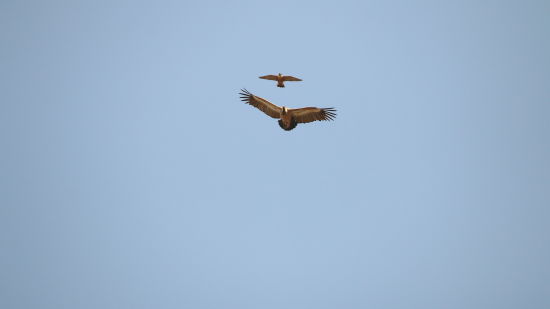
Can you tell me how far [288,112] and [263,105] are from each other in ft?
6.39

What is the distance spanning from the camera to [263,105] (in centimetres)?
3544

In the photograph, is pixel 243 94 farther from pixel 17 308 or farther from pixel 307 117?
pixel 17 308

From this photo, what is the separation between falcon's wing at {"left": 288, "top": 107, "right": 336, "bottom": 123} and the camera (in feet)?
112

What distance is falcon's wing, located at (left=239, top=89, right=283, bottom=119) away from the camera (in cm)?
3503

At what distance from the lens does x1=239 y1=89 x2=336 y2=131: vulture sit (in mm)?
34219

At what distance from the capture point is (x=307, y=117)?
34.7 m

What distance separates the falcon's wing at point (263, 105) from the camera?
115 feet

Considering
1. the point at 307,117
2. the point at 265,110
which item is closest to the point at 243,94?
the point at 265,110

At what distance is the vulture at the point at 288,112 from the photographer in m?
34.2

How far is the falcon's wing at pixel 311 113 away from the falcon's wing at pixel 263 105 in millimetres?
1027

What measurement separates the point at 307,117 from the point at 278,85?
261 cm

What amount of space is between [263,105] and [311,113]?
3.00 metres

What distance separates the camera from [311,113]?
3450 cm

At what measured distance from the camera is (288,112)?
112 feet
